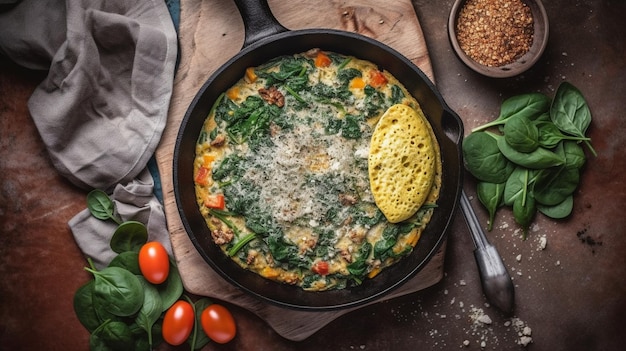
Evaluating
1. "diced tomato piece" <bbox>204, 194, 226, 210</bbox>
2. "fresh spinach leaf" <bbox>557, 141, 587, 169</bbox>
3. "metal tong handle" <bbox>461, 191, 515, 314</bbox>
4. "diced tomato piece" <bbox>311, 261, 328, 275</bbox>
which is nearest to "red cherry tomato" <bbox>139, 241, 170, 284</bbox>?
"diced tomato piece" <bbox>204, 194, 226, 210</bbox>

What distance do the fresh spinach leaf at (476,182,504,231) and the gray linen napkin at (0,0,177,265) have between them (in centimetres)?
222

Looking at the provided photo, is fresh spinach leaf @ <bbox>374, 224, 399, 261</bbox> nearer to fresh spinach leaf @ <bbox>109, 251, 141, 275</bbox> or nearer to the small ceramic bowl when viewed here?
the small ceramic bowl

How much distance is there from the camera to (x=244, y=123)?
12.8 ft

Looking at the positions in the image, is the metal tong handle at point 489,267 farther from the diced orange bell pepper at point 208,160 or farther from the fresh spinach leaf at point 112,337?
the fresh spinach leaf at point 112,337

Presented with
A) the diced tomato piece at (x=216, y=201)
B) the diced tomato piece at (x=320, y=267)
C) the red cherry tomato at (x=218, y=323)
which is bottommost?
the red cherry tomato at (x=218, y=323)

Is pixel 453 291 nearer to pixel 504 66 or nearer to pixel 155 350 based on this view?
pixel 504 66

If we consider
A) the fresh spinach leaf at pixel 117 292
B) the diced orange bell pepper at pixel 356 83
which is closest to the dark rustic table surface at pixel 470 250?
the fresh spinach leaf at pixel 117 292

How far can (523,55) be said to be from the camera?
13.8ft

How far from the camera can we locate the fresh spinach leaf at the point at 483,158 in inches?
163

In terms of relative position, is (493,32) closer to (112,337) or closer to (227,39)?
(227,39)

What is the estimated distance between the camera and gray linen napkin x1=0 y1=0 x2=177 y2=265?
4.05 m

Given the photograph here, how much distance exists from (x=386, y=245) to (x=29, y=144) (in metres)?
2.62

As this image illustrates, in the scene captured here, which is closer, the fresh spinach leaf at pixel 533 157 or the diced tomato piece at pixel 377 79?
the diced tomato piece at pixel 377 79

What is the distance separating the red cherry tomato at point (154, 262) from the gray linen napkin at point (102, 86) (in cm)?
16
